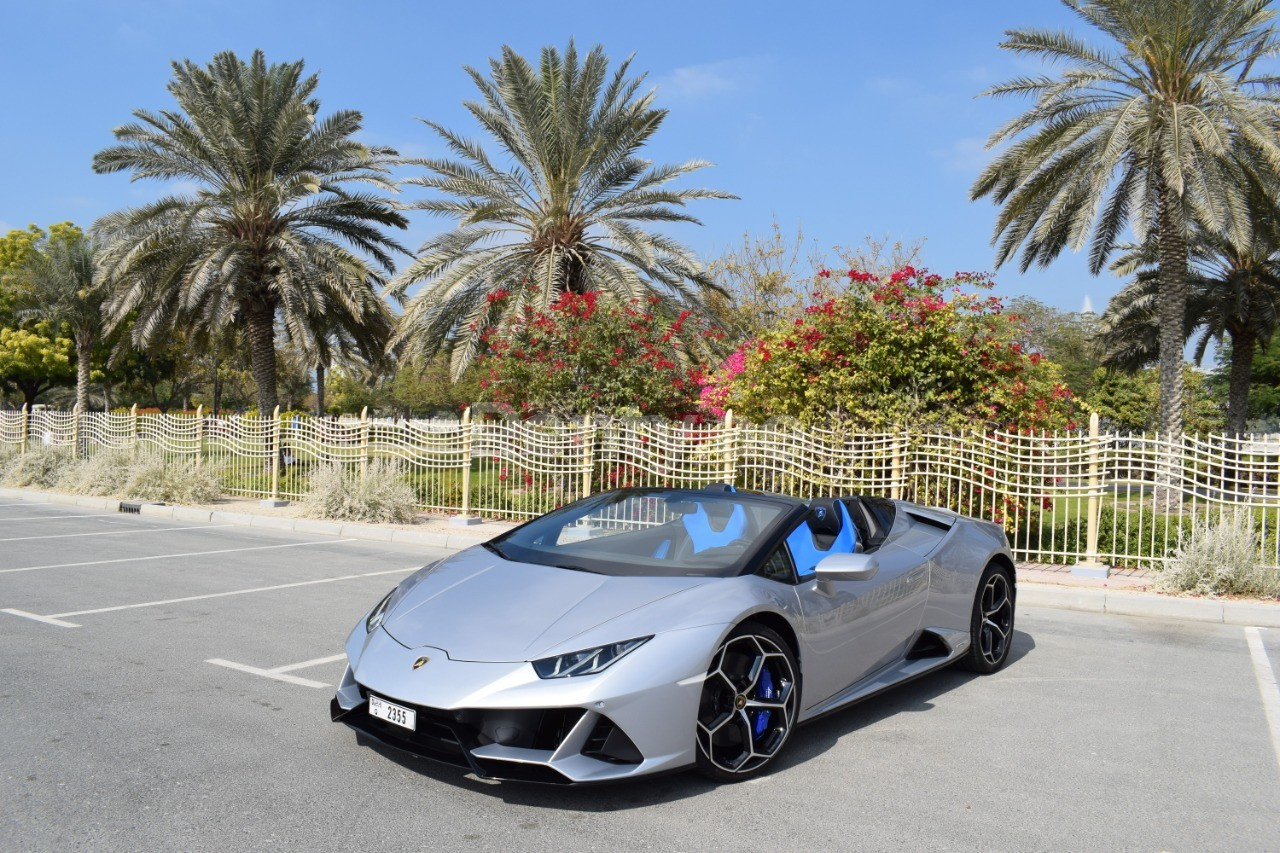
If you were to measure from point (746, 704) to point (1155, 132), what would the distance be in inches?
693

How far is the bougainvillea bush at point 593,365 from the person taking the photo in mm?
17125

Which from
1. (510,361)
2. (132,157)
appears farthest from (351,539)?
(132,157)

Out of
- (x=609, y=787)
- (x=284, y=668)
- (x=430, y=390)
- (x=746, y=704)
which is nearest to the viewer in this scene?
(x=609, y=787)

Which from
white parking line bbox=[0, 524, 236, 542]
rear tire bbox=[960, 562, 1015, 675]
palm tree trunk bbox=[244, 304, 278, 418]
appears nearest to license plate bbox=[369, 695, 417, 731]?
rear tire bbox=[960, 562, 1015, 675]

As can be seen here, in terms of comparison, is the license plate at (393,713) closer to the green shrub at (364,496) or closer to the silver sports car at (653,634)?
the silver sports car at (653,634)

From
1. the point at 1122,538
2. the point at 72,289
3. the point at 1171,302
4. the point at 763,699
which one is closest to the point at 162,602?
the point at 763,699

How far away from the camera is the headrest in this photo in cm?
534

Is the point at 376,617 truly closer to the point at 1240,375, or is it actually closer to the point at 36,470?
the point at 36,470

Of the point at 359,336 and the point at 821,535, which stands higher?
the point at 359,336

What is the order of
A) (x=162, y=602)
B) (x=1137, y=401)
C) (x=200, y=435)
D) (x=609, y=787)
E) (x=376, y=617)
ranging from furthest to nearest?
1. (x=1137, y=401)
2. (x=200, y=435)
3. (x=162, y=602)
4. (x=376, y=617)
5. (x=609, y=787)

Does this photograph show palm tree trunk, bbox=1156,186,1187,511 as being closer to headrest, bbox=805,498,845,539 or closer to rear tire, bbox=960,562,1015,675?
rear tire, bbox=960,562,1015,675

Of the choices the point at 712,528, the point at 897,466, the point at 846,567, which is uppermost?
the point at 897,466

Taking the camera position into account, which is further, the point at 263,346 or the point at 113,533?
the point at 263,346

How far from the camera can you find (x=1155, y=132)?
17984 millimetres
